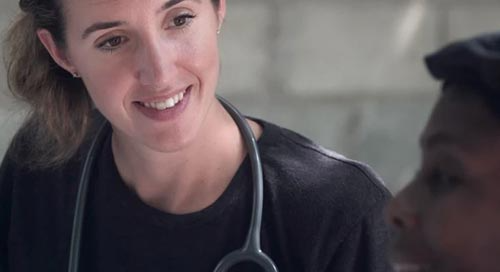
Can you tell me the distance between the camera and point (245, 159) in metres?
2.10

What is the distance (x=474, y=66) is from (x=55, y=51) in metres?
1.03

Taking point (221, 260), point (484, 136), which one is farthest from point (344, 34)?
point (484, 136)

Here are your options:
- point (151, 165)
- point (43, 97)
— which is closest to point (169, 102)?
point (151, 165)

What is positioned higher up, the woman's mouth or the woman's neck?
the woman's mouth

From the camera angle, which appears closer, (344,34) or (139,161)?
(139,161)

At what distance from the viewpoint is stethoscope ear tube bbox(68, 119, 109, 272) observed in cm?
206

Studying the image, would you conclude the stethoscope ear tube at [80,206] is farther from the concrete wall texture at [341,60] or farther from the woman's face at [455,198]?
the concrete wall texture at [341,60]

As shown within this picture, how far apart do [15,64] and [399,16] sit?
138 centimetres

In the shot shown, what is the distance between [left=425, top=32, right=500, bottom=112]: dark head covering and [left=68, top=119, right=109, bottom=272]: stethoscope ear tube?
91 cm

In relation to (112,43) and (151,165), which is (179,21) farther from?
(151,165)

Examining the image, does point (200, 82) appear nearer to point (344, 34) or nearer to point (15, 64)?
point (15, 64)

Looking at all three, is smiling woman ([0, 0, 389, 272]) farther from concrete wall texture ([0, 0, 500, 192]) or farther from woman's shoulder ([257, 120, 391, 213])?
concrete wall texture ([0, 0, 500, 192])

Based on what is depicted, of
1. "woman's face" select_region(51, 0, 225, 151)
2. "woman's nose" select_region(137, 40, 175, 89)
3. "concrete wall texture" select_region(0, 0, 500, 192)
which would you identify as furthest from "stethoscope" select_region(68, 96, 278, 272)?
"concrete wall texture" select_region(0, 0, 500, 192)

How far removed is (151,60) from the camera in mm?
1921
